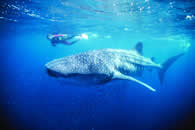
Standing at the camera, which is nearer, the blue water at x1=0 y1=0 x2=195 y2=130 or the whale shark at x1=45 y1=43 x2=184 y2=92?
the whale shark at x1=45 y1=43 x2=184 y2=92

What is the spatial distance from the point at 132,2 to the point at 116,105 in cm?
1305

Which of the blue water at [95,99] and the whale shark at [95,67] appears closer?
the whale shark at [95,67]

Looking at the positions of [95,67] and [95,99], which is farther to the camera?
[95,99]

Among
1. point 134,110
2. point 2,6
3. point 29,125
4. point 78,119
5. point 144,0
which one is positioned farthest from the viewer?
point 134,110

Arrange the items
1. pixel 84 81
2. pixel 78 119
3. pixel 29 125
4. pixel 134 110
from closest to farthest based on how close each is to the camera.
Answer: pixel 84 81
pixel 29 125
pixel 78 119
pixel 134 110

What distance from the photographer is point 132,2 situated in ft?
32.5

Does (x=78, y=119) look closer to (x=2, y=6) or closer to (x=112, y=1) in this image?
(x=112, y=1)

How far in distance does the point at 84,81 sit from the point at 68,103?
16034 mm

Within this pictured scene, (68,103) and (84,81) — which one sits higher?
(84,81)

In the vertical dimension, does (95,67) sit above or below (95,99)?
above

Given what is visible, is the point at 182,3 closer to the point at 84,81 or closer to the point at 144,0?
the point at 144,0

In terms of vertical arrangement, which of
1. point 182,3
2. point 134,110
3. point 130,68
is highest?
point 182,3

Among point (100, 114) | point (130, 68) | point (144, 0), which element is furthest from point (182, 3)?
point (100, 114)

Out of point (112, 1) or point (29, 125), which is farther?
point (29, 125)
